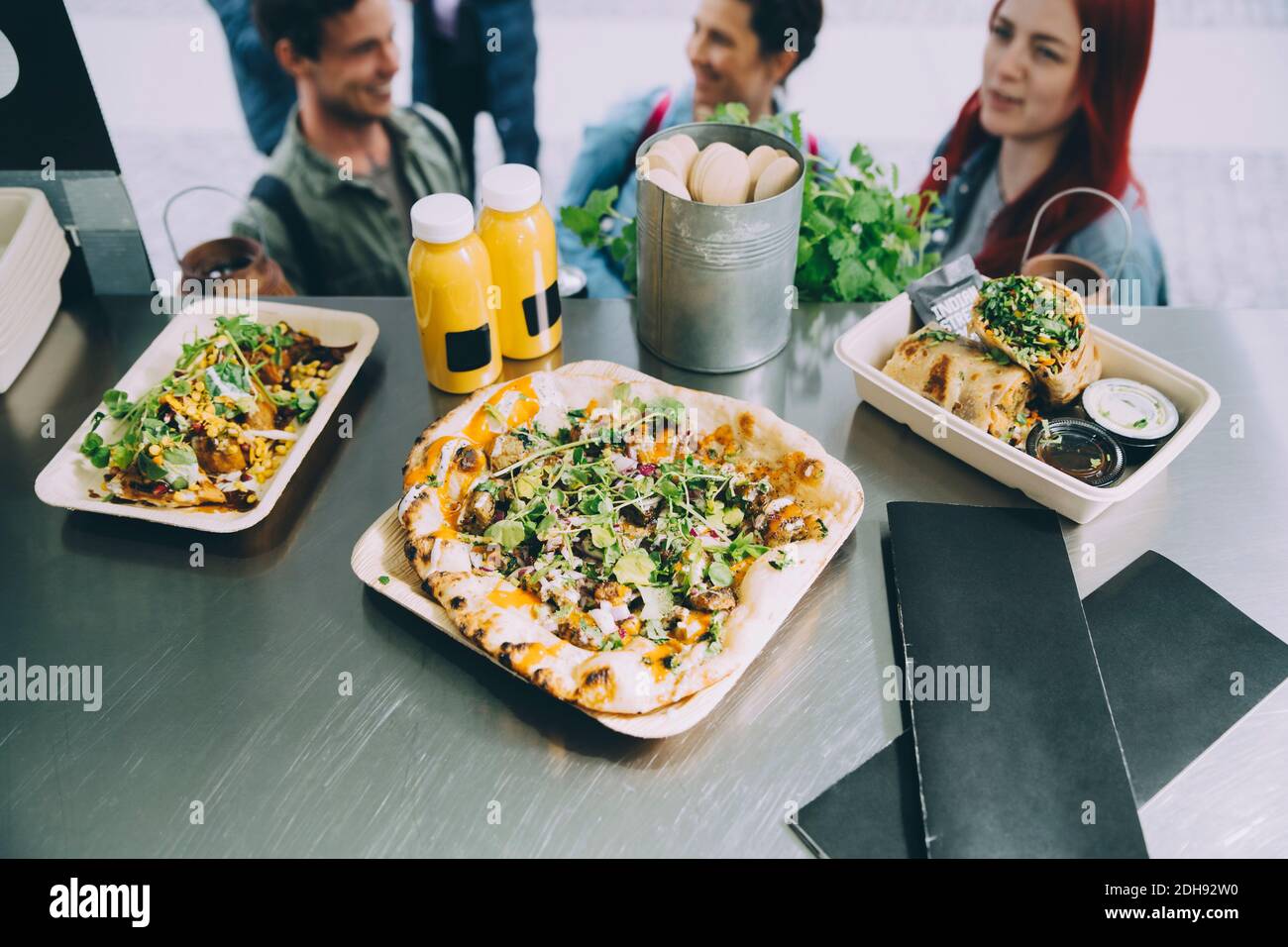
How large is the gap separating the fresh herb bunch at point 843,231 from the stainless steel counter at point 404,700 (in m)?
0.38

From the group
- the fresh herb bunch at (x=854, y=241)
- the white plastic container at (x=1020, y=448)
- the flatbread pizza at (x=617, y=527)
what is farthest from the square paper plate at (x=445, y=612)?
the fresh herb bunch at (x=854, y=241)

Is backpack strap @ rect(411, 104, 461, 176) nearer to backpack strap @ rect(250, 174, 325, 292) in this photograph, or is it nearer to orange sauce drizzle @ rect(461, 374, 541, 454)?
backpack strap @ rect(250, 174, 325, 292)

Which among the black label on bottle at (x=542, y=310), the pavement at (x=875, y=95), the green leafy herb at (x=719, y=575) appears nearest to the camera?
the green leafy herb at (x=719, y=575)

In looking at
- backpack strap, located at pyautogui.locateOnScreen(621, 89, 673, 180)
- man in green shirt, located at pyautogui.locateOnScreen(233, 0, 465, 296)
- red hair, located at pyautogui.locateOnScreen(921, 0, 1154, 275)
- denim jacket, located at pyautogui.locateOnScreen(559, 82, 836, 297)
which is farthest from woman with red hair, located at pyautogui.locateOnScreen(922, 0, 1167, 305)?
man in green shirt, located at pyautogui.locateOnScreen(233, 0, 465, 296)

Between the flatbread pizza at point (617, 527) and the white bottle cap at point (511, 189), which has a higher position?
the white bottle cap at point (511, 189)

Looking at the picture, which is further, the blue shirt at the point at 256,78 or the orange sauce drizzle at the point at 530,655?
the blue shirt at the point at 256,78

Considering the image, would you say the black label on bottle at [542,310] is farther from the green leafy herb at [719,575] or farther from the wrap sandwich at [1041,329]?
the wrap sandwich at [1041,329]

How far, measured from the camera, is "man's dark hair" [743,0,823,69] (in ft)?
8.59

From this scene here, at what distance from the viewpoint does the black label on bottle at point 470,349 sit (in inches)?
66.0

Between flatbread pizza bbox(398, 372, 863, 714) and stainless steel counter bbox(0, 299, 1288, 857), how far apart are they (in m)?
0.10

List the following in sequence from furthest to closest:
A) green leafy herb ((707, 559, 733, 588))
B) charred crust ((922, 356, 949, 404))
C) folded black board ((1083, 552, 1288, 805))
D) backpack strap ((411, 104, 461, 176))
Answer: backpack strap ((411, 104, 461, 176)) → charred crust ((922, 356, 949, 404)) → green leafy herb ((707, 559, 733, 588)) → folded black board ((1083, 552, 1288, 805))

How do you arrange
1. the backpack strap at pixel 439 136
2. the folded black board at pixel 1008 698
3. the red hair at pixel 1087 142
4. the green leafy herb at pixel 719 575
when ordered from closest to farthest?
the folded black board at pixel 1008 698 < the green leafy herb at pixel 719 575 < the red hair at pixel 1087 142 < the backpack strap at pixel 439 136

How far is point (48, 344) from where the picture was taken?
190 cm

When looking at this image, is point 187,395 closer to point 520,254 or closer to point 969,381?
point 520,254
